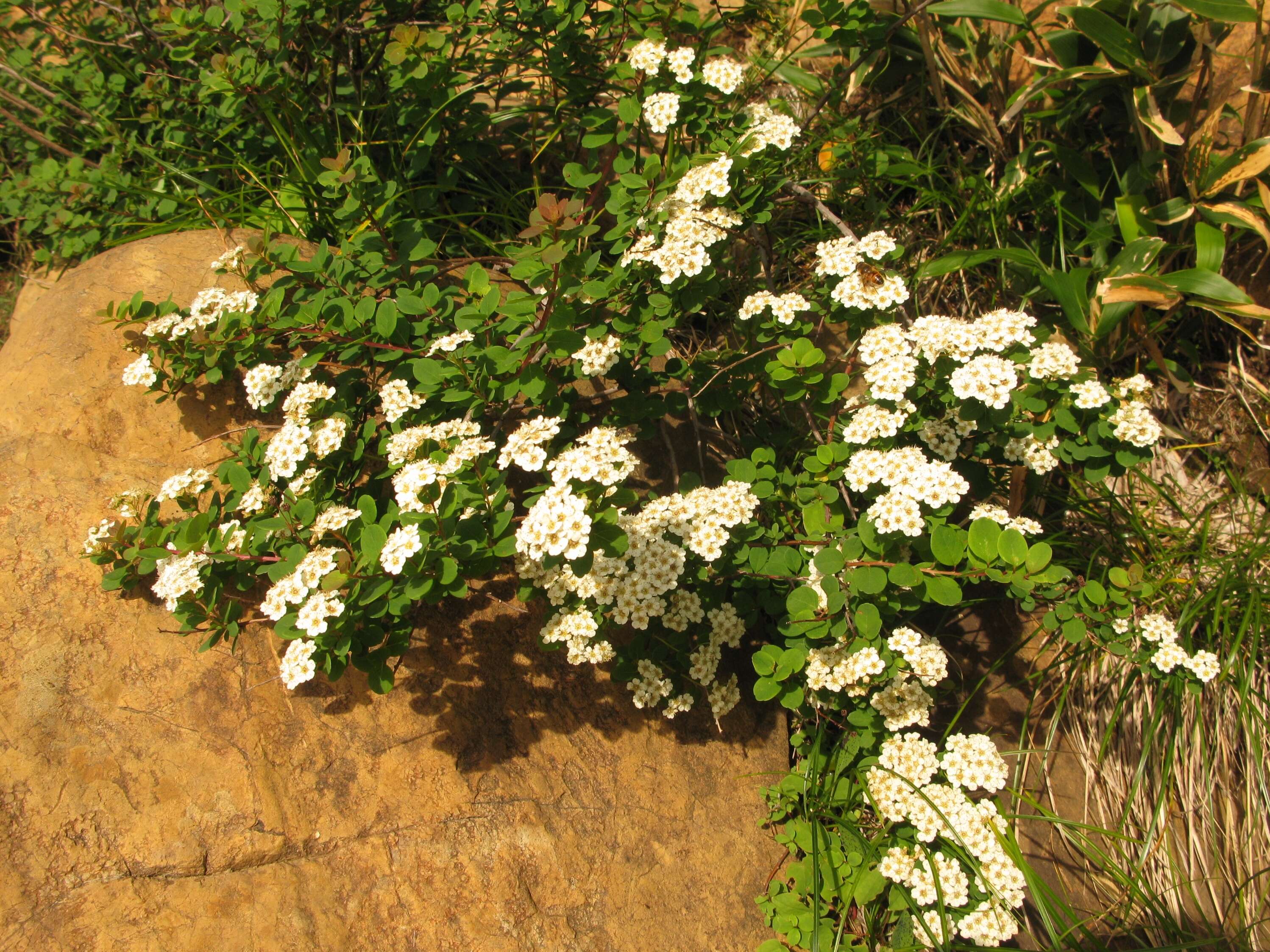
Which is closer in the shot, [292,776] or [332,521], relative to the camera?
[332,521]

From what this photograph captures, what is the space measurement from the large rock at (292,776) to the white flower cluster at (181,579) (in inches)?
14.6

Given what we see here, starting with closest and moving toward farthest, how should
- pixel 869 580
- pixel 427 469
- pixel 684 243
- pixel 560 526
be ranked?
pixel 560 526, pixel 427 469, pixel 869 580, pixel 684 243

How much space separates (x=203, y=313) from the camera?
270 centimetres

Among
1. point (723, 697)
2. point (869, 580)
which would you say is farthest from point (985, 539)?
point (723, 697)

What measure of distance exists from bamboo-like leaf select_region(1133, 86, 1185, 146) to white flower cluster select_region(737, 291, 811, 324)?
1833mm

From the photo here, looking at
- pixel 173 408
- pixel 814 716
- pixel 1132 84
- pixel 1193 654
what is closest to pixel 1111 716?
pixel 1193 654

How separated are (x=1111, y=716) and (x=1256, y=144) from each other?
2334 millimetres

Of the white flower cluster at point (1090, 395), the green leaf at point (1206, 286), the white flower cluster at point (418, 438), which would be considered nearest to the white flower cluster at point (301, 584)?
the white flower cluster at point (418, 438)

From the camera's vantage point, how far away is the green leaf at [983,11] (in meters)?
3.53

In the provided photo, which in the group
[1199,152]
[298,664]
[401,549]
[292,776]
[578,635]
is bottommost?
[292,776]

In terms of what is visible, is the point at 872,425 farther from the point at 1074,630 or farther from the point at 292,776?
the point at 292,776

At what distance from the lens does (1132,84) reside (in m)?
3.48

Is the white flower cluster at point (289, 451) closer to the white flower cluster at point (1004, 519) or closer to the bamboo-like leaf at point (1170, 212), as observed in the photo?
the white flower cluster at point (1004, 519)

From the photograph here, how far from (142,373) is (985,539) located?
8.64 feet
